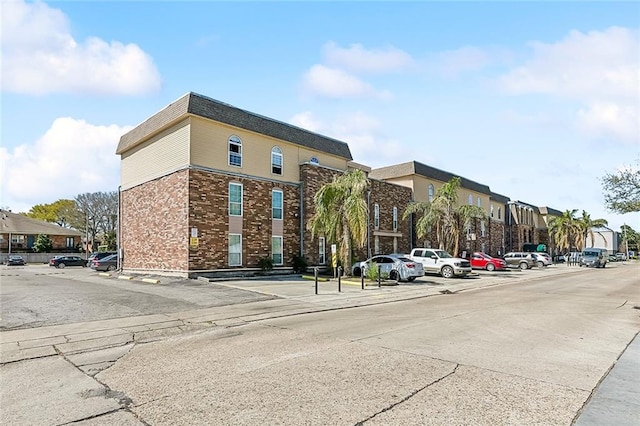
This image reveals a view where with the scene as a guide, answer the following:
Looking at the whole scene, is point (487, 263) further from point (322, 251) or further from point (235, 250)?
point (235, 250)

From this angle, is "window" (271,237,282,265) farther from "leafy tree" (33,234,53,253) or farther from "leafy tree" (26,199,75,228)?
"leafy tree" (26,199,75,228)

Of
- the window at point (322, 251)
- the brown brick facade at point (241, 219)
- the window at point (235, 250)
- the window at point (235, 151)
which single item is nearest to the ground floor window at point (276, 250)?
the brown brick facade at point (241, 219)

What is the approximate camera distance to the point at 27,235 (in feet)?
205

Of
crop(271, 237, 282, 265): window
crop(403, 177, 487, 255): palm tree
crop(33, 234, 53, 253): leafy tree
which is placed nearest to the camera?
crop(271, 237, 282, 265): window

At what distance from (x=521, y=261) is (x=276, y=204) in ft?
94.1

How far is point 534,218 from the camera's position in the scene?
72.2 metres

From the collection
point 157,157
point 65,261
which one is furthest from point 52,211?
point 157,157

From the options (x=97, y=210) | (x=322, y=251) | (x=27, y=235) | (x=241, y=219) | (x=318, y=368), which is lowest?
(x=318, y=368)

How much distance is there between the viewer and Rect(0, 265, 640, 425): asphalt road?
477 cm

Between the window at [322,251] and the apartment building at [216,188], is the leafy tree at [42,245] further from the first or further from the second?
the window at [322,251]

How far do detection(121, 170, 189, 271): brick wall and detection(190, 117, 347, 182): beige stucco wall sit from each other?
158 centimetres

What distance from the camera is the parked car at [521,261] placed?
42812 mm

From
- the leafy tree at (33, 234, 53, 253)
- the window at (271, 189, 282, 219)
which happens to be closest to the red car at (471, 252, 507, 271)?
the window at (271, 189, 282, 219)

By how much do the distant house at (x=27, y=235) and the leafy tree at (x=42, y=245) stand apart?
1277 mm
